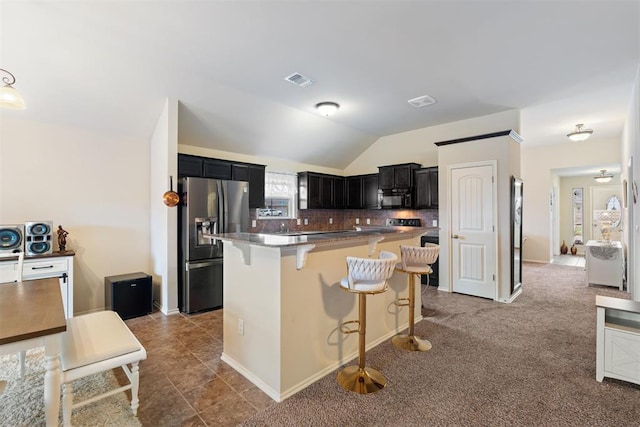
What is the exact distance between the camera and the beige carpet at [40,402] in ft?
6.46

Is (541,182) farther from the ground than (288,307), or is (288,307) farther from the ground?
(541,182)

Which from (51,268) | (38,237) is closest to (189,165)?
(38,237)

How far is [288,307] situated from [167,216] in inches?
101

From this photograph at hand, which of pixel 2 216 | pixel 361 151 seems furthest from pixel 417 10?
pixel 2 216

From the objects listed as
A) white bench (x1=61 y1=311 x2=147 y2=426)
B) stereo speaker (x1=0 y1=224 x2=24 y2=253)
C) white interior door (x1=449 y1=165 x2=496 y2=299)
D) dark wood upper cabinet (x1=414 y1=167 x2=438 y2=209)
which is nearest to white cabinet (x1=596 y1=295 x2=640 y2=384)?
white interior door (x1=449 y1=165 x2=496 y2=299)

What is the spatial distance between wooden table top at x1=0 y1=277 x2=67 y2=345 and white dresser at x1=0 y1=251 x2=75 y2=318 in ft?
3.94

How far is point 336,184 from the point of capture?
7.09 metres

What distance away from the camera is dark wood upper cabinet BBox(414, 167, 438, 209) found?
5613 mm

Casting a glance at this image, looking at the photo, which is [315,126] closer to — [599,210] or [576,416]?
[576,416]

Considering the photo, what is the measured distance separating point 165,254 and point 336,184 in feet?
13.6

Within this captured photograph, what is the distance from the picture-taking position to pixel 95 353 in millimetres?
1813

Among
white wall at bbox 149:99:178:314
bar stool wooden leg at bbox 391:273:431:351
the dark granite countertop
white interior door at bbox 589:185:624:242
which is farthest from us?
white interior door at bbox 589:185:624:242

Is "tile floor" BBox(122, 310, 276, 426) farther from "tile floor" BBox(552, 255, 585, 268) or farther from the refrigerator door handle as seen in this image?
"tile floor" BBox(552, 255, 585, 268)

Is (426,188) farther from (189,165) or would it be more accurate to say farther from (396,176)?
(189,165)
